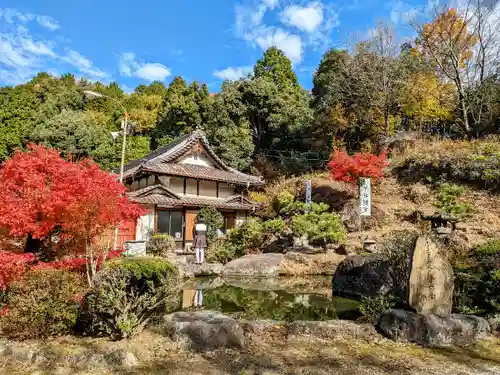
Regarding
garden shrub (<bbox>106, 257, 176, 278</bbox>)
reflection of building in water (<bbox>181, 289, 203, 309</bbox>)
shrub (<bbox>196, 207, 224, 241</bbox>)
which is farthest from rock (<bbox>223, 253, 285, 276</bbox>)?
garden shrub (<bbox>106, 257, 176, 278</bbox>)

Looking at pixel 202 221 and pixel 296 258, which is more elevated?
pixel 202 221

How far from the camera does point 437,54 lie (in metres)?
24.8

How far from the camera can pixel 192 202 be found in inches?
816

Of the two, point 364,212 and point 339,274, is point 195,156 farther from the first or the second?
point 339,274

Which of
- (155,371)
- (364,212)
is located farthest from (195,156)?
(155,371)

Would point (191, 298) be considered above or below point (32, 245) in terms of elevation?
below

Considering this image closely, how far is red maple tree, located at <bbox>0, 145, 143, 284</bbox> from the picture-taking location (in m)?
5.95

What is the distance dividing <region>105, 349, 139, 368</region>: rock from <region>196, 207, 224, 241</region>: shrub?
48.3ft

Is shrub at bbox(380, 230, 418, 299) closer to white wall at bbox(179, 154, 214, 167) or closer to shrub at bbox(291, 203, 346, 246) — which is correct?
shrub at bbox(291, 203, 346, 246)

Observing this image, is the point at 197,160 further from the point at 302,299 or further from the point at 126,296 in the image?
the point at 126,296

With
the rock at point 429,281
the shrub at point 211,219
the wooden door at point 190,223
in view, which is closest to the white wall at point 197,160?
the wooden door at point 190,223

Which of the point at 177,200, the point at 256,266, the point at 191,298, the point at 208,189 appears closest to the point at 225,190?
the point at 208,189

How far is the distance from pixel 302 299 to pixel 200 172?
1439 cm

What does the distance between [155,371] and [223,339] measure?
45.0 inches
